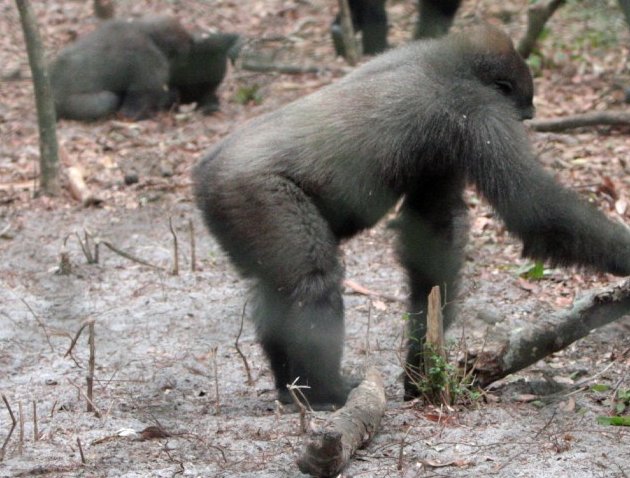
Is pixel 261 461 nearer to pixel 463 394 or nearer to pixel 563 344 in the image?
pixel 463 394

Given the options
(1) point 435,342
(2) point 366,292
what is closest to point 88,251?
(2) point 366,292

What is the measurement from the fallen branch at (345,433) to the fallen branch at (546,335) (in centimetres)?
45

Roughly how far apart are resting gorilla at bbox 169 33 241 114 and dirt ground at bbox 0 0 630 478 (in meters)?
0.18

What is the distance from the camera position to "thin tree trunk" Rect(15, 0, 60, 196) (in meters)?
6.11

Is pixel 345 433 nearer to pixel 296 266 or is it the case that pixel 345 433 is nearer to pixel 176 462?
pixel 176 462

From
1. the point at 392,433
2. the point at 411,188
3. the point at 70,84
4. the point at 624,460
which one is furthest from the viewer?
the point at 70,84

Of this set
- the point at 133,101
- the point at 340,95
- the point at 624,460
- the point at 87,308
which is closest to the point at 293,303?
the point at 340,95

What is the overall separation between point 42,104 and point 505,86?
3.50 metres

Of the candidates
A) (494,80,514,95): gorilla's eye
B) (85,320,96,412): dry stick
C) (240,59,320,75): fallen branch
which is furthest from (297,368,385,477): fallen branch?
(240,59,320,75): fallen branch

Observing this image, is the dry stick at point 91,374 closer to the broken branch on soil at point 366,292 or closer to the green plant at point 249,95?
the broken branch on soil at point 366,292

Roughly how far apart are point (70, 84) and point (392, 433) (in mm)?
5463

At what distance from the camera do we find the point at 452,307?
13.6 ft

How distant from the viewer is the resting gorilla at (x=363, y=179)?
3.55 meters

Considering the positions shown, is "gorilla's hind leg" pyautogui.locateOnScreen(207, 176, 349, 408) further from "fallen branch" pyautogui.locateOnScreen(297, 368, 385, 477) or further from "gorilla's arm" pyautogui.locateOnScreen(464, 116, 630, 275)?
"gorilla's arm" pyautogui.locateOnScreen(464, 116, 630, 275)
